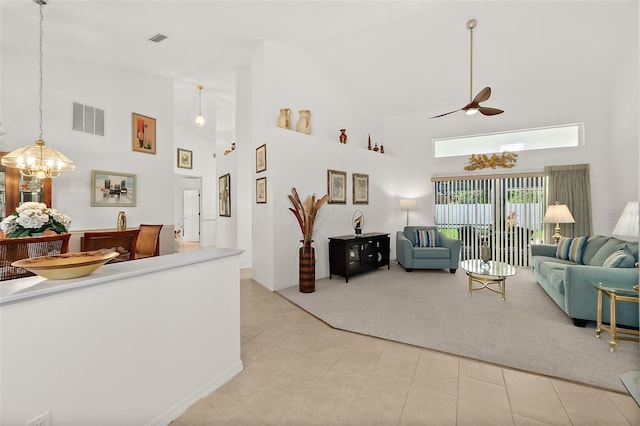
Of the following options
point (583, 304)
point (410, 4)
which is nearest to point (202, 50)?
point (410, 4)

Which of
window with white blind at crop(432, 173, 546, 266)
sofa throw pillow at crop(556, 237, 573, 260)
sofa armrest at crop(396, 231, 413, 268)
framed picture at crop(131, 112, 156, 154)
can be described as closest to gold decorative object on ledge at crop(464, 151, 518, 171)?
Answer: window with white blind at crop(432, 173, 546, 266)

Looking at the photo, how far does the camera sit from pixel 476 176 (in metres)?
5.96

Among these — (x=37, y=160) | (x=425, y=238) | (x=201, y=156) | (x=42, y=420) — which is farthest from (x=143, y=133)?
(x=425, y=238)

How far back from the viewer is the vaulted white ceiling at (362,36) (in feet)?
11.7

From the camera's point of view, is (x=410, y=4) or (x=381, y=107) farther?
(x=381, y=107)

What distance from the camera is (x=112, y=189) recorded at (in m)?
4.62

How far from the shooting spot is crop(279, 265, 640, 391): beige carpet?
2.21 metres

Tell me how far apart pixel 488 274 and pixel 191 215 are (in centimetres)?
877

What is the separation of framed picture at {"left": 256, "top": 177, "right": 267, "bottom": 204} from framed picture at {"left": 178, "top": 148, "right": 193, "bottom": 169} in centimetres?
465

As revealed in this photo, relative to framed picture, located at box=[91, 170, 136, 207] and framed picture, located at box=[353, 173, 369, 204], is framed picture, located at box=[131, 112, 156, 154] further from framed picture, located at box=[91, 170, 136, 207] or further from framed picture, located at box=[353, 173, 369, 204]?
framed picture, located at box=[353, 173, 369, 204]

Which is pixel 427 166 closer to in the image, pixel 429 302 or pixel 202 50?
pixel 429 302

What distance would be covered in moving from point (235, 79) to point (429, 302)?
5307 mm

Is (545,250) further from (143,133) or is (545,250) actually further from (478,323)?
(143,133)

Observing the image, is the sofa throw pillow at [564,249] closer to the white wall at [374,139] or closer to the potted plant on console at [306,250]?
the white wall at [374,139]
